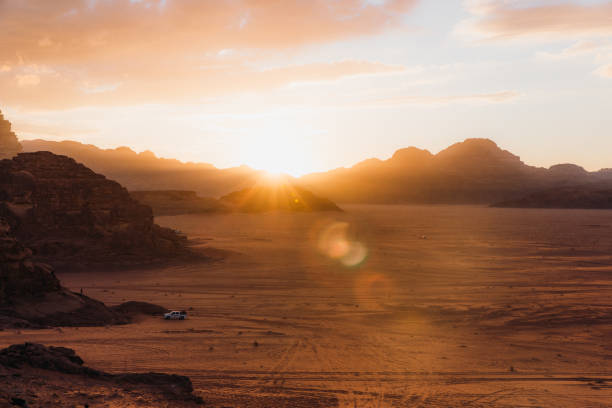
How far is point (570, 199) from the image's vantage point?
164 metres

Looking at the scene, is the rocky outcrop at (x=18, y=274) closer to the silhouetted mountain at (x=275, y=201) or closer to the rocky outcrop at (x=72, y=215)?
the rocky outcrop at (x=72, y=215)

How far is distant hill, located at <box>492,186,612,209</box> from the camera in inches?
6208

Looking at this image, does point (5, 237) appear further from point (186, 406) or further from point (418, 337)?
point (418, 337)

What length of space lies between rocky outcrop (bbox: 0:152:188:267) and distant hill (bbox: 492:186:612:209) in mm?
149819

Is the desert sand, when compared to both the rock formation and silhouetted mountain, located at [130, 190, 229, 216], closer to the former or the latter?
the rock formation

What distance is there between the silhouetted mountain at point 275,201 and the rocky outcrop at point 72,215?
79.1 meters

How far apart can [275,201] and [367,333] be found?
111164 millimetres

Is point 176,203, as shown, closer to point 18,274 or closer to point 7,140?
point 7,140

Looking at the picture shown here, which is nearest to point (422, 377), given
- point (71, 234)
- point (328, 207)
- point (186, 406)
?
point (186, 406)

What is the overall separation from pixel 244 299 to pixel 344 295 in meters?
5.32

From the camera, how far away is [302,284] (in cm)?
3053

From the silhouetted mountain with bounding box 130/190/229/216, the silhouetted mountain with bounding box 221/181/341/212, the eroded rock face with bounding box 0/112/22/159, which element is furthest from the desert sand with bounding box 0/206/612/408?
the eroded rock face with bounding box 0/112/22/159

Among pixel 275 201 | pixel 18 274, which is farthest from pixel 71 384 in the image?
pixel 275 201

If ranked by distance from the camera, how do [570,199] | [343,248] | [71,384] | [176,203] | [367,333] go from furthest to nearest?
[570,199] < [176,203] < [343,248] < [367,333] < [71,384]
